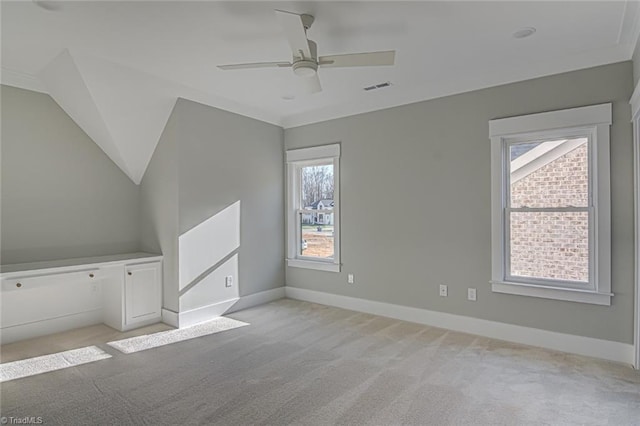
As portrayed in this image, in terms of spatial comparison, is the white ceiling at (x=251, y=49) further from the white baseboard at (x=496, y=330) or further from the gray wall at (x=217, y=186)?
the white baseboard at (x=496, y=330)

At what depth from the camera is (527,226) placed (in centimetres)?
352

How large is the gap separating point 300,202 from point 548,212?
316 cm

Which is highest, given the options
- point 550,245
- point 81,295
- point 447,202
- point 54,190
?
point 54,190

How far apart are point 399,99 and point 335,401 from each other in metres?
3.29

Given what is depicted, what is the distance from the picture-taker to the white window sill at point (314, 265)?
15.9 feet

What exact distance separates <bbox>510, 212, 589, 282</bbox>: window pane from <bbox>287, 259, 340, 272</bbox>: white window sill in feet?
7.02

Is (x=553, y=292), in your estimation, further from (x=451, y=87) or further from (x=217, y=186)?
(x=217, y=186)

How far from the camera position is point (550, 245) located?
3.38 meters

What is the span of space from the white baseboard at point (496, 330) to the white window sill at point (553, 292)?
0.33 m

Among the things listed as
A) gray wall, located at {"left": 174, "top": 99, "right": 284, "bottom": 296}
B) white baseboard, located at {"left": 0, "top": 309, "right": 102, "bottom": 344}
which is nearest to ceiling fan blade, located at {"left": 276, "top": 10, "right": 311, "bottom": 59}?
gray wall, located at {"left": 174, "top": 99, "right": 284, "bottom": 296}

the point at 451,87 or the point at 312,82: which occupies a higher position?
the point at 451,87

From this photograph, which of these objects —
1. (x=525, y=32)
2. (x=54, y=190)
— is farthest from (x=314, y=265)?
(x=525, y=32)

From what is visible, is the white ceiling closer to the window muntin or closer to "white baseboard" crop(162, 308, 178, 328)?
the window muntin

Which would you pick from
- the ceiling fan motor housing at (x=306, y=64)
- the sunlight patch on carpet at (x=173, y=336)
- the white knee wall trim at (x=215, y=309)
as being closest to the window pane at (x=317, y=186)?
the white knee wall trim at (x=215, y=309)
